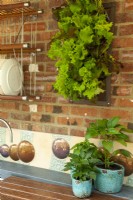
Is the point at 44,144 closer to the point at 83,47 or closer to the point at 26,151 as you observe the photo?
the point at 26,151

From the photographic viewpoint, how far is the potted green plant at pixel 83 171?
1505 mm

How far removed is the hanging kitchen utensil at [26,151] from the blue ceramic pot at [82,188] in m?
0.58

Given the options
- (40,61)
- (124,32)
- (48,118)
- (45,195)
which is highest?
(124,32)

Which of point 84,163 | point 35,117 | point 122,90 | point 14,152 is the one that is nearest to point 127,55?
point 122,90

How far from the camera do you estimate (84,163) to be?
4.95 ft

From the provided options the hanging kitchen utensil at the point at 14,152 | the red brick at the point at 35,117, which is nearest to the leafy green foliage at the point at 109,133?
the red brick at the point at 35,117

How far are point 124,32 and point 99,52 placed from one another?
0.76 ft

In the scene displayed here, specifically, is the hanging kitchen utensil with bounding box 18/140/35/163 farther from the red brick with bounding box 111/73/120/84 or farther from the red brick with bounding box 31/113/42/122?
the red brick with bounding box 111/73/120/84

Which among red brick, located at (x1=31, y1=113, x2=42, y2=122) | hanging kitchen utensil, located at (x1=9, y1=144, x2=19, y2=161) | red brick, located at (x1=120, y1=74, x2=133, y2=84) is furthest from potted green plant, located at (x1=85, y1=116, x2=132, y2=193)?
hanging kitchen utensil, located at (x1=9, y1=144, x2=19, y2=161)

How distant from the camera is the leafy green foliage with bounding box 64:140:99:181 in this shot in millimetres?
1514

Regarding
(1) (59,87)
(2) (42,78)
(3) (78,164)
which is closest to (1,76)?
(2) (42,78)

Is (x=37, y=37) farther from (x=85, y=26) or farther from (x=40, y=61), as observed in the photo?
(x=85, y=26)

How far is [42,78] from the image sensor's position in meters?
1.95

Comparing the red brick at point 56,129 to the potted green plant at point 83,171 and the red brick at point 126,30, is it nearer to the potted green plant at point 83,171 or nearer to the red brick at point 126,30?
the potted green plant at point 83,171
